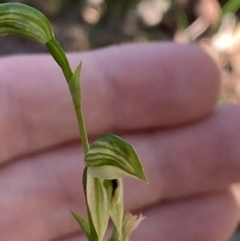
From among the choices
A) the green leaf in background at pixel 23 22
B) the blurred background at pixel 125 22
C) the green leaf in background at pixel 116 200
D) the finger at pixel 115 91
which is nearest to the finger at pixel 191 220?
the finger at pixel 115 91

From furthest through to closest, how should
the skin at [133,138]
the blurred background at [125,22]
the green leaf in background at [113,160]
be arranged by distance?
the blurred background at [125,22] < the skin at [133,138] < the green leaf in background at [113,160]

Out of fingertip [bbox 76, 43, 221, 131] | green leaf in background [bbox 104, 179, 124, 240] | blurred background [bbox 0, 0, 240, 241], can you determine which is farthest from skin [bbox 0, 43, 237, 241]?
blurred background [bbox 0, 0, 240, 241]

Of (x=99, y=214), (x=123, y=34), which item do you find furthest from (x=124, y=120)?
(x=123, y=34)

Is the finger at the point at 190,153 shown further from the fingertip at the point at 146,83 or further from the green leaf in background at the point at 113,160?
the green leaf in background at the point at 113,160

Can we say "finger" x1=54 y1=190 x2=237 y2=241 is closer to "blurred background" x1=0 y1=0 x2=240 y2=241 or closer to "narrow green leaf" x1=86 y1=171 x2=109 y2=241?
"narrow green leaf" x1=86 y1=171 x2=109 y2=241

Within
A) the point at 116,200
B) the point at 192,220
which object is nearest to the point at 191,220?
the point at 192,220

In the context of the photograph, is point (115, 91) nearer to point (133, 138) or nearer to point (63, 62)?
point (133, 138)

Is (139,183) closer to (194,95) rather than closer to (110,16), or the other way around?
(194,95)
